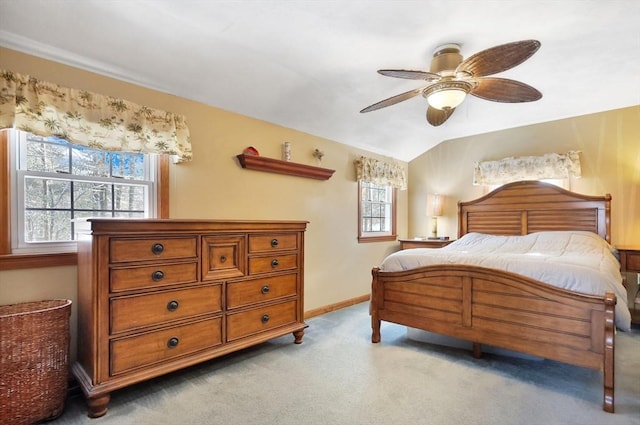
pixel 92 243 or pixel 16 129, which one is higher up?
pixel 16 129

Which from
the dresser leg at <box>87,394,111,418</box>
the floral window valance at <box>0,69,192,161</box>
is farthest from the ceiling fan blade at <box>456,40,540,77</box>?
the dresser leg at <box>87,394,111,418</box>

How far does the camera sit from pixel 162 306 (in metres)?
2.19

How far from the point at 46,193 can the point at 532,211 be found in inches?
197

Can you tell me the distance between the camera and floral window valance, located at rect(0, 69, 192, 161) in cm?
198

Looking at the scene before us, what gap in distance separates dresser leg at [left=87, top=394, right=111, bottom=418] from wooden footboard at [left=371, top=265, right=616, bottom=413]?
2096mm

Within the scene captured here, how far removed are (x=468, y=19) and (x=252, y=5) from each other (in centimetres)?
147

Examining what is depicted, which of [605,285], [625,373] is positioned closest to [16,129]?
[605,285]

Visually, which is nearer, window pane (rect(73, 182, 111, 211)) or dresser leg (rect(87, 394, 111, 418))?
dresser leg (rect(87, 394, 111, 418))

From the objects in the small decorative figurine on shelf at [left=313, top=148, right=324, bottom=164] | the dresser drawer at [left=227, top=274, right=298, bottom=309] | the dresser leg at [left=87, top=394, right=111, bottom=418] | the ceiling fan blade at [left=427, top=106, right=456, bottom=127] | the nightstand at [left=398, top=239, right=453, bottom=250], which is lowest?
the dresser leg at [left=87, top=394, right=111, bottom=418]

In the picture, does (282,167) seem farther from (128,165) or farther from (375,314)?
(375,314)

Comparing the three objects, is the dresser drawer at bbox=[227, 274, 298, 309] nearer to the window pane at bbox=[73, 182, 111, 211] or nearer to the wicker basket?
the wicker basket

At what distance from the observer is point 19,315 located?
178cm

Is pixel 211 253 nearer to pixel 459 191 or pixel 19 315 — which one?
pixel 19 315

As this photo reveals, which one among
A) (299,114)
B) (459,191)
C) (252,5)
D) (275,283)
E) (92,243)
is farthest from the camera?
(459,191)
